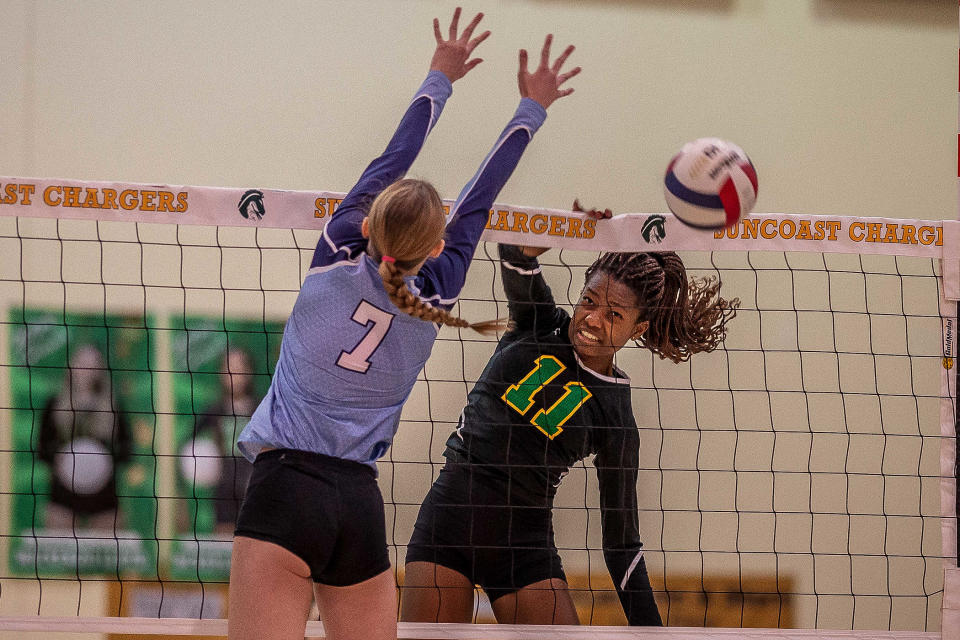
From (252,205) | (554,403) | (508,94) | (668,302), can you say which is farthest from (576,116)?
(252,205)

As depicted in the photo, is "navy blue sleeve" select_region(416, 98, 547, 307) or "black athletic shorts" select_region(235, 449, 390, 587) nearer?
"black athletic shorts" select_region(235, 449, 390, 587)

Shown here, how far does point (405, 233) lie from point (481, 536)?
4.60 feet

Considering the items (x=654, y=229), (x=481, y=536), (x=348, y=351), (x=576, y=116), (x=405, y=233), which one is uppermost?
(x=576, y=116)

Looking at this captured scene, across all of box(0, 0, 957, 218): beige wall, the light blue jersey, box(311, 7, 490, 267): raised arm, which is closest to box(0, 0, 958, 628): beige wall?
box(0, 0, 957, 218): beige wall

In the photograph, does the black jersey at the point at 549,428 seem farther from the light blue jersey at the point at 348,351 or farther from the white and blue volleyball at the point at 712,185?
the light blue jersey at the point at 348,351

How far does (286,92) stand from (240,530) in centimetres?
225

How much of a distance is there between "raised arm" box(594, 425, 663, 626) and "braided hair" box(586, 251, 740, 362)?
35 centimetres

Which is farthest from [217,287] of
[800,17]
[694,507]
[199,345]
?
[800,17]

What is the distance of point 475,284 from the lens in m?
3.69

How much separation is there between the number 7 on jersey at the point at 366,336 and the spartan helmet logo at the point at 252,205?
0.88 meters

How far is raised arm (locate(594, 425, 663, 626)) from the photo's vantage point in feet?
9.57

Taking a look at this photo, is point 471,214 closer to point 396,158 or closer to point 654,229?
point 396,158

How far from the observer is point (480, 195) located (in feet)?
7.29

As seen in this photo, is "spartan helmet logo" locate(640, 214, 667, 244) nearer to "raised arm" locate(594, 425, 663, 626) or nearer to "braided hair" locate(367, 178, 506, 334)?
"raised arm" locate(594, 425, 663, 626)
